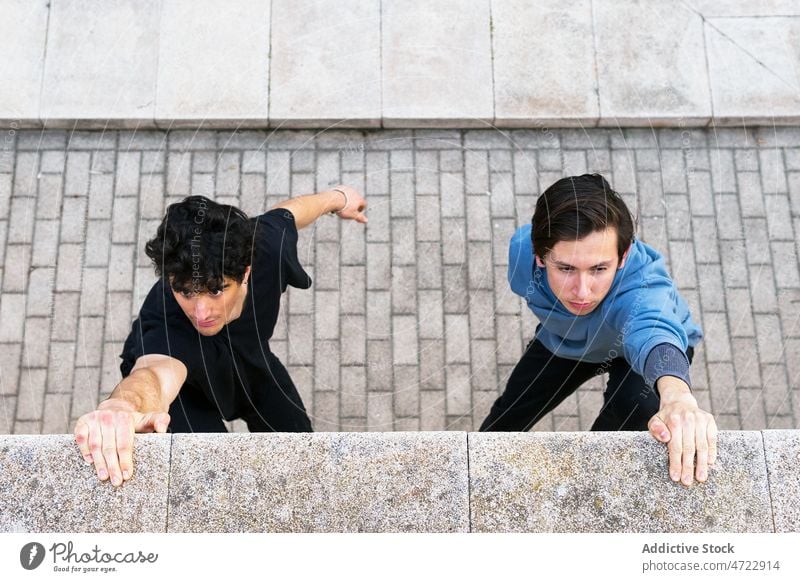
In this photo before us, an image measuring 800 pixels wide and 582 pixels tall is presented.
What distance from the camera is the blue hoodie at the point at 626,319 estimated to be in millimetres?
3314

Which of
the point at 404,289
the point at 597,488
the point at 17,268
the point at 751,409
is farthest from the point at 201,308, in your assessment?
the point at 751,409

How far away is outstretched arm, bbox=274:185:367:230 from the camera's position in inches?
177

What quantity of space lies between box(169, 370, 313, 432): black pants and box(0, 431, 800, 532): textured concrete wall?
104 centimetres

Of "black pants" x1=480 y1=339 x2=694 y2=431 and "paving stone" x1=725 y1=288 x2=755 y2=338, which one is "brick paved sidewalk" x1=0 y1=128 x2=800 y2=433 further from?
"black pants" x1=480 y1=339 x2=694 y2=431

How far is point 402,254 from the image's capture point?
19.0 feet

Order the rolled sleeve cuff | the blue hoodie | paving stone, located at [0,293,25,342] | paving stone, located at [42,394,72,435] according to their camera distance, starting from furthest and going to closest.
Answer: paving stone, located at [0,293,25,342] < paving stone, located at [42,394,72,435] < the blue hoodie < the rolled sleeve cuff

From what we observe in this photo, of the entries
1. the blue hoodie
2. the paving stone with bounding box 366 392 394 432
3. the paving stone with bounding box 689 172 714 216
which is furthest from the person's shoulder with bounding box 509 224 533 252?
the paving stone with bounding box 689 172 714 216

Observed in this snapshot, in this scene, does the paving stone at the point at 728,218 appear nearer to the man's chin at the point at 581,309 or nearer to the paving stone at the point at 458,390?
the paving stone at the point at 458,390

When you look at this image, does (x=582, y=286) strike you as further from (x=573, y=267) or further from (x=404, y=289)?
(x=404, y=289)

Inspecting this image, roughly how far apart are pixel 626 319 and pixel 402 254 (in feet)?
8.02

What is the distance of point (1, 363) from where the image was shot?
5.55 m

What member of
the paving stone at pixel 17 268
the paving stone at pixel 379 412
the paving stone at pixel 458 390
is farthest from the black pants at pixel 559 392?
the paving stone at pixel 17 268
